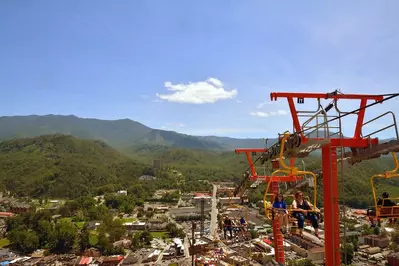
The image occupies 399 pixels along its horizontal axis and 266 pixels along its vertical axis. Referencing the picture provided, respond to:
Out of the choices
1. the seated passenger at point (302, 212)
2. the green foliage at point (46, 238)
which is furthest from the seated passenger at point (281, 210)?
the green foliage at point (46, 238)

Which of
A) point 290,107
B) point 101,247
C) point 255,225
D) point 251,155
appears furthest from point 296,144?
point 255,225

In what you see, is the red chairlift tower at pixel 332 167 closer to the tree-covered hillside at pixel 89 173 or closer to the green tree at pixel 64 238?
the green tree at pixel 64 238

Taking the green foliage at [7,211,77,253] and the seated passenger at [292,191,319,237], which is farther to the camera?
the green foliage at [7,211,77,253]

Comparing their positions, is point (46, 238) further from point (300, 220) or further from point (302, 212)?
point (302, 212)

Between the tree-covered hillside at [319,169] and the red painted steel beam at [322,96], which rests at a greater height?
the red painted steel beam at [322,96]

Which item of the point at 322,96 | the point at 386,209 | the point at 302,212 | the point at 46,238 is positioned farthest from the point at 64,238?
the point at 386,209

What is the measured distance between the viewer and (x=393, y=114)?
4836mm

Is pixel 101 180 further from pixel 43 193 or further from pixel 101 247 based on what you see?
pixel 101 247

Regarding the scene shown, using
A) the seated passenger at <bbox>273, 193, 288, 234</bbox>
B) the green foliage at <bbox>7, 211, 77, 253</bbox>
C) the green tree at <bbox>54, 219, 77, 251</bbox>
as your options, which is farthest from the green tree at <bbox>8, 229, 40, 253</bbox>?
the seated passenger at <bbox>273, 193, 288, 234</bbox>

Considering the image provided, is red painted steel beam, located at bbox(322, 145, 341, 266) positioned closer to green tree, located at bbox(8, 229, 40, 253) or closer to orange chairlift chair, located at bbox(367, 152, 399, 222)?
orange chairlift chair, located at bbox(367, 152, 399, 222)

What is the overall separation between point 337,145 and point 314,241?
104 ft

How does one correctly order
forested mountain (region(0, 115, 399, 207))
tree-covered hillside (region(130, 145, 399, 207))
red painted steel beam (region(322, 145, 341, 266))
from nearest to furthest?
red painted steel beam (region(322, 145, 341, 266)) < tree-covered hillside (region(130, 145, 399, 207)) < forested mountain (region(0, 115, 399, 207))

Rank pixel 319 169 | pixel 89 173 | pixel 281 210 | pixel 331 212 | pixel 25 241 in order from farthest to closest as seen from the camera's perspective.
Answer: pixel 89 173
pixel 25 241
pixel 319 169
pixel 281 210
pixel 331 212

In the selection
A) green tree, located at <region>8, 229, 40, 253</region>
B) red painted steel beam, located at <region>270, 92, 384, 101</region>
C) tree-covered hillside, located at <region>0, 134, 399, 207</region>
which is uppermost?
red painted steel beam, located at <region>270, 92, 384, 101</region>
